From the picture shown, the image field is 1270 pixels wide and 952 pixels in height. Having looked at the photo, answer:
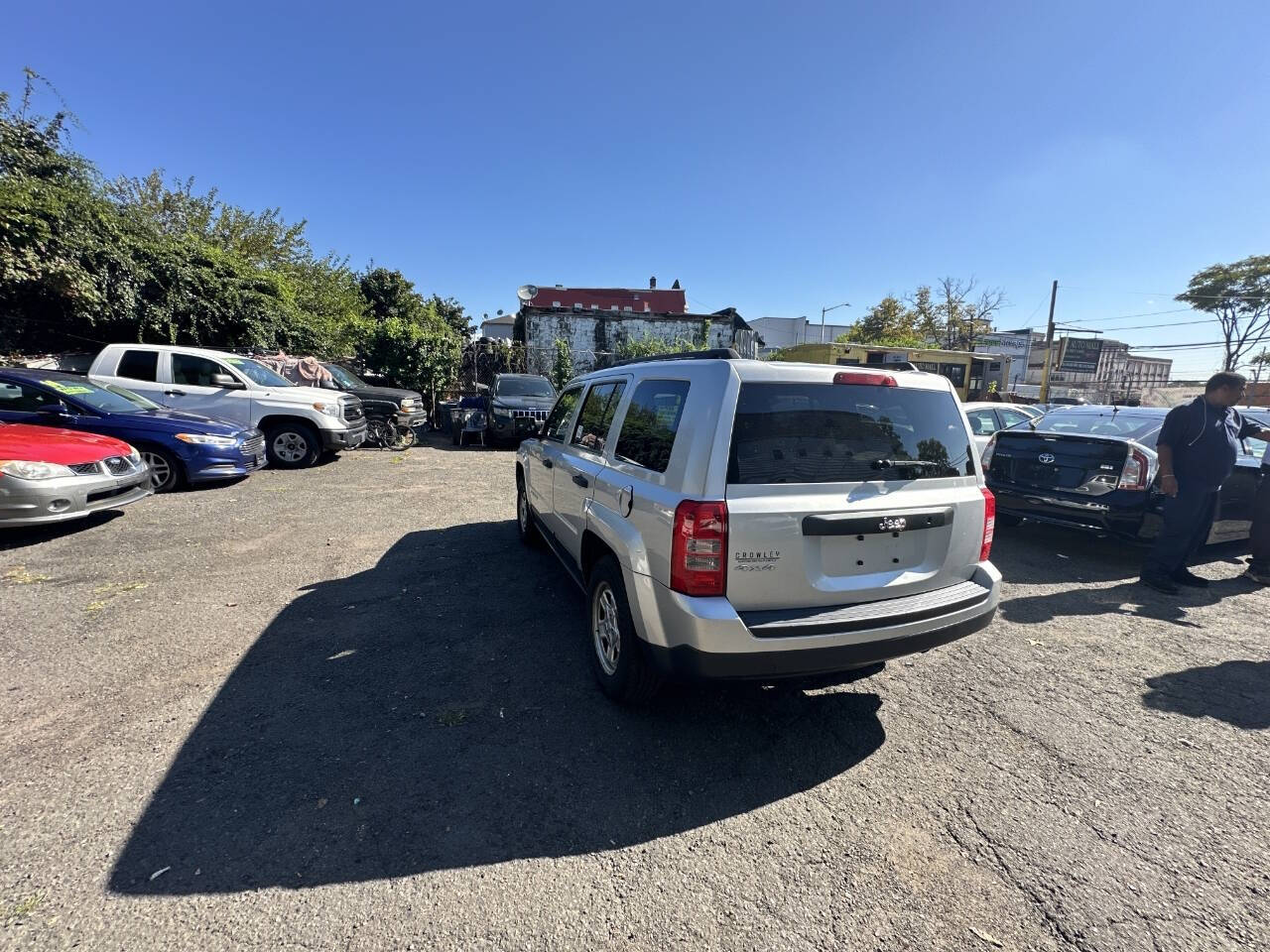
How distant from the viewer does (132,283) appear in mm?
11836

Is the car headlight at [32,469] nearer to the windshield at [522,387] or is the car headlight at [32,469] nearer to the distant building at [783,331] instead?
the windshield at [522,387]

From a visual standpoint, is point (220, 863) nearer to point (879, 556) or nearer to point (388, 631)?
point (388, 631)

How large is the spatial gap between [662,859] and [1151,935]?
1.64 meters

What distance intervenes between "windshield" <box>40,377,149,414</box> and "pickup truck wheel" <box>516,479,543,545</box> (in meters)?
5.75

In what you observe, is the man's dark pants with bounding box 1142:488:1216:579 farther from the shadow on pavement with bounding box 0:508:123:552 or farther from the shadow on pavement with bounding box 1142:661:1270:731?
the shadow on pavement with bounding box 0:508:123:552

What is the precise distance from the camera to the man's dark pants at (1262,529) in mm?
5301

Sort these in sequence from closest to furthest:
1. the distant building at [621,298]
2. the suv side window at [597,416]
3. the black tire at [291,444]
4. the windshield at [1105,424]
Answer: the suv side window at [597,416]
the windshield at [1105,424]
the black tire at [291,444]
the distant building at [621,298]

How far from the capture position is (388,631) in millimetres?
3822

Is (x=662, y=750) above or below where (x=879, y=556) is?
below

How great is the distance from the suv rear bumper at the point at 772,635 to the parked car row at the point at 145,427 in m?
→ 5.98

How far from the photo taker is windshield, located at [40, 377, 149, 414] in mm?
6891

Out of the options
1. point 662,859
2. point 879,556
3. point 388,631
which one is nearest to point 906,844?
point 662,859

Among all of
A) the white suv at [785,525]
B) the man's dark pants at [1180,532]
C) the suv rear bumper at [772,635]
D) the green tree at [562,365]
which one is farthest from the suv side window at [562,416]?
the green tree at [562,365]

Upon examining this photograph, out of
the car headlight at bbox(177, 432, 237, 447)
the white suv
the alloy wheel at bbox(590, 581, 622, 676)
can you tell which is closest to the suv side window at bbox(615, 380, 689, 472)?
the white suv
